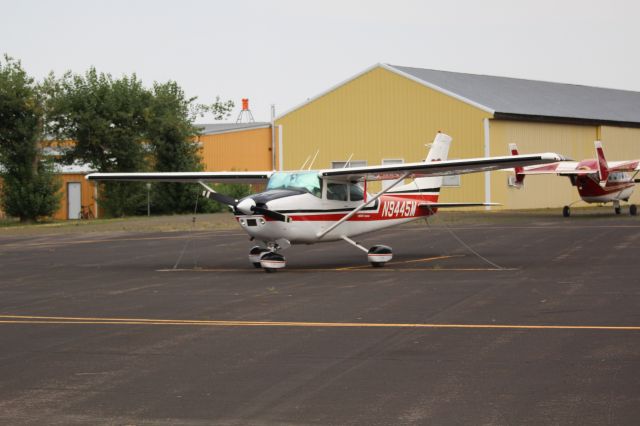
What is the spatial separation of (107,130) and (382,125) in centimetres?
1382

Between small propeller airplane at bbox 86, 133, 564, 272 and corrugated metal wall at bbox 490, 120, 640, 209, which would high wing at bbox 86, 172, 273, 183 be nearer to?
small propeller airplane at bbox 86, 133, 564, 272

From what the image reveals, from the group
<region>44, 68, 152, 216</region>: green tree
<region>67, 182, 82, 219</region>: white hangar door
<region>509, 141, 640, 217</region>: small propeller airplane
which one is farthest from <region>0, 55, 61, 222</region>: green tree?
<region>509, 141, 640, 217</region>: small propeller airplane

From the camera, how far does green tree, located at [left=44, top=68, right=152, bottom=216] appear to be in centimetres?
4888

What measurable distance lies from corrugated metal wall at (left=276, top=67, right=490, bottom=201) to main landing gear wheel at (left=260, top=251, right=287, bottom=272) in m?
25.1

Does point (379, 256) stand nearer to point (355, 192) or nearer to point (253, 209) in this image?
point (355, 192)

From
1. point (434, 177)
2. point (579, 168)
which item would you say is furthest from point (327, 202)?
point (579, 168)

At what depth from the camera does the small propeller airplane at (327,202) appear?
61.5 ft

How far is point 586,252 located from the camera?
70.0ft

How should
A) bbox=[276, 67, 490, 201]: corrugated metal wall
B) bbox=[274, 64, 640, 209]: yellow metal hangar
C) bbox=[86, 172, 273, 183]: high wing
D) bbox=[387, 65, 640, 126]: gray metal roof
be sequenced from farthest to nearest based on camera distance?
1. bbox=[387, 65, 640, 126]: gray metal roof
2. bbox=[276, 67, 490, 201]: corrugated metal wall
3. bbox=[274, 64, 640, 209]: yellow metal hangar
4. bbox=[86, 172, 273, 183]: high wing

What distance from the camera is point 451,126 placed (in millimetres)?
44156

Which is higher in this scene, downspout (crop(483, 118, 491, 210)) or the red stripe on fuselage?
downspout (crop(483, 118, 491, 210))

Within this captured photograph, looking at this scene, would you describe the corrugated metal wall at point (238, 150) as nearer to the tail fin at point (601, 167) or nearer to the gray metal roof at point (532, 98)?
the gray metal roof at point (532, 98)

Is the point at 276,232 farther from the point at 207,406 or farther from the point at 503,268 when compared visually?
the point at 207,406

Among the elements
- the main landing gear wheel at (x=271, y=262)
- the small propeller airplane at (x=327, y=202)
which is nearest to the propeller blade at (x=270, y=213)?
the small propeller airplane at (x=327, y=202)
